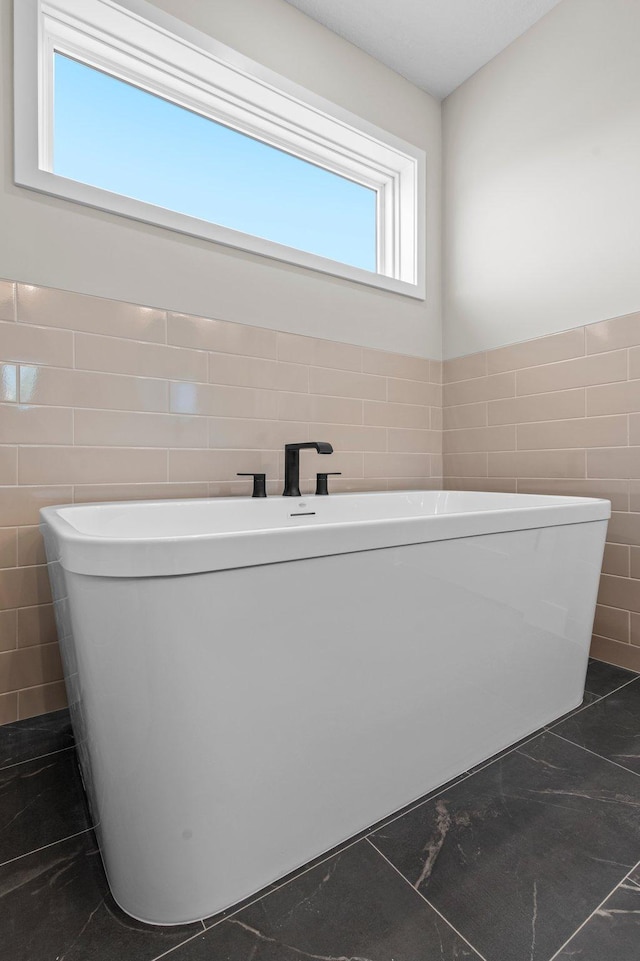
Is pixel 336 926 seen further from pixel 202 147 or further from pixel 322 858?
pixel 202 147

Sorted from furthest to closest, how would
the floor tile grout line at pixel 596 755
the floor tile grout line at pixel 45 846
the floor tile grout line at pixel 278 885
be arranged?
the floor tile grout line at pixel 596 755
the floor tile grout line at pixel 45 846
the floor tile grout line at pixel 278 885

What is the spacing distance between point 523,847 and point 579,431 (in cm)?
141

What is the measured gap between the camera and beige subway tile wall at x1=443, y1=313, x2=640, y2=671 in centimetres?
172

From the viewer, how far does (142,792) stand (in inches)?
29.5

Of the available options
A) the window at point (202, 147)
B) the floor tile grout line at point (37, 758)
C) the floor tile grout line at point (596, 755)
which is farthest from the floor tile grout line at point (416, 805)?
the window at point (202, 147)

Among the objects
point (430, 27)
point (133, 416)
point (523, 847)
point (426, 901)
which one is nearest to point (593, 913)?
point (523, 847)

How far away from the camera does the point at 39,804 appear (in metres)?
1.08

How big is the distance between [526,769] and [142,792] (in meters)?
0.92

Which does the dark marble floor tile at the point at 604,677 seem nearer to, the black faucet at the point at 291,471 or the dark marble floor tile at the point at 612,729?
the dark marble floor tile at the point at 612,729

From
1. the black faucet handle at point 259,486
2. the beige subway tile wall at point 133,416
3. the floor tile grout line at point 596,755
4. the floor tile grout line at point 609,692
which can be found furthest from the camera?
the black faucet handle at point 259,486

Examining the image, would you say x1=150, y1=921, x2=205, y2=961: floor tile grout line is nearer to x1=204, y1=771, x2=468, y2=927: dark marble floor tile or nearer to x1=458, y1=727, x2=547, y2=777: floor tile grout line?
x1=204, y1=771, x2=468, y2=927: dark marble floor tile

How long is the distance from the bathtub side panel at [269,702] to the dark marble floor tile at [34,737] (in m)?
0.62

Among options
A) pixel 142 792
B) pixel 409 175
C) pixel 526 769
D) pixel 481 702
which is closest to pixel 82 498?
pixel 142 792

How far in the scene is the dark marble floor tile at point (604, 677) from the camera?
1.61 meters
